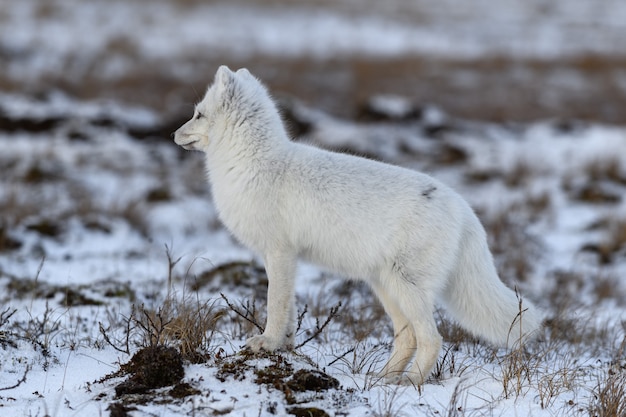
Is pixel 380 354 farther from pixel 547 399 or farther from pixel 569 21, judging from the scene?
pixel 569 21

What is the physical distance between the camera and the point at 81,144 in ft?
47.2

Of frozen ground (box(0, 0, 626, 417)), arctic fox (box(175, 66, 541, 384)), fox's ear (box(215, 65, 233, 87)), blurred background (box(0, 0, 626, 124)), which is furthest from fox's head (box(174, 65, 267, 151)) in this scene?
blurred background (box(0, 0, 626, 124))

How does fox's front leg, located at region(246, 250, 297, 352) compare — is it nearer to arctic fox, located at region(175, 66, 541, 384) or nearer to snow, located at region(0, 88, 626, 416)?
arctic fox, located at region(175, 66, 541, 384)

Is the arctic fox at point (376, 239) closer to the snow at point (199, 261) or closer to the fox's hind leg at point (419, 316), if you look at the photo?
the fox's hind leg at point (419, 316)

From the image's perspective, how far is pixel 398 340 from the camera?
492 centimetres

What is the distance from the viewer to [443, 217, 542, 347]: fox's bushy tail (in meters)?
4.68

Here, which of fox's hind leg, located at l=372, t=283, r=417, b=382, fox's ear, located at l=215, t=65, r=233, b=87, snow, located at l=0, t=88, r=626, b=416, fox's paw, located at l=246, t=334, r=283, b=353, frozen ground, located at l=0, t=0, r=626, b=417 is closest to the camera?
snow, located at l=0, t=88, r=626, b=416

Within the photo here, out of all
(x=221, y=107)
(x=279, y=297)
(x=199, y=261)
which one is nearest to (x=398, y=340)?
(x=279, y=297)

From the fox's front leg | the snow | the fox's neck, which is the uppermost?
the fox's neck

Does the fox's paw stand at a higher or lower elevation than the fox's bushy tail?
lower

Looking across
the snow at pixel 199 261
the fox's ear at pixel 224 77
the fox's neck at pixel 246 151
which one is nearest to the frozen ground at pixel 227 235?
the snow at pixel 199 261

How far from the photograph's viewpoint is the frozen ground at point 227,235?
166 inches

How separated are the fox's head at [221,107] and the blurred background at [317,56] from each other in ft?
29.2

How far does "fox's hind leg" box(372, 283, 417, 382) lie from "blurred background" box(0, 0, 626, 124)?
32.2ft
